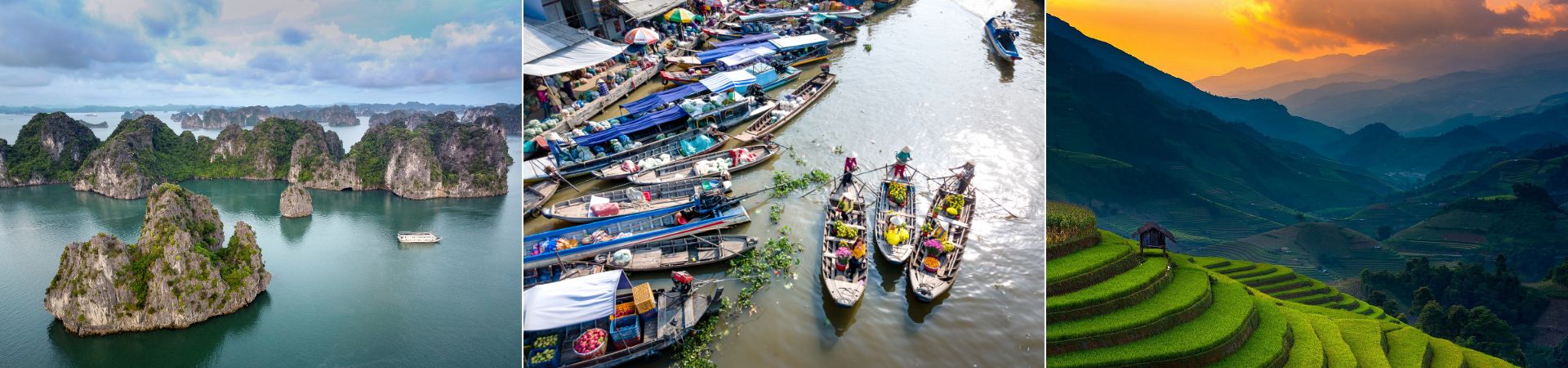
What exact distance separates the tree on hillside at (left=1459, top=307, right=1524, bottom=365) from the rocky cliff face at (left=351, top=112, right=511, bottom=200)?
3366cm

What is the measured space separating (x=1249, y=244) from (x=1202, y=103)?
9.47 meters

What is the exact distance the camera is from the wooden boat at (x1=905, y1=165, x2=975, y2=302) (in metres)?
9.80

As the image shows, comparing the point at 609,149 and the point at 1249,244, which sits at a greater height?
the point at 609,149

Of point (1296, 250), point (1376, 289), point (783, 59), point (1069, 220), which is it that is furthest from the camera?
point (783, 59)

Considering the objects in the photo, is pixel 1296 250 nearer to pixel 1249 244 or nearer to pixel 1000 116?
pixel 1249 244

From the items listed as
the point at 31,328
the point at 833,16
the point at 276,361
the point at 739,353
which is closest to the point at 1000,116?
the point at 739,353

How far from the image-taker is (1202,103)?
22.8m

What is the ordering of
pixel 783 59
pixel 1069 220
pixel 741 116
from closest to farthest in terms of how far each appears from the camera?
pixel 1069 220 → pixel 741 116 → pixel 783 59

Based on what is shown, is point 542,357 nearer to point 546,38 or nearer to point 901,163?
point 901,163

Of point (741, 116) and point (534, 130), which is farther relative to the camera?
point (741, 116)

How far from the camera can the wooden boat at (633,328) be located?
8070 mm

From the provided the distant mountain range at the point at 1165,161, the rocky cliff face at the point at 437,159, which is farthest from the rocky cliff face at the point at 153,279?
the distant mountain range at the point at 1165,161

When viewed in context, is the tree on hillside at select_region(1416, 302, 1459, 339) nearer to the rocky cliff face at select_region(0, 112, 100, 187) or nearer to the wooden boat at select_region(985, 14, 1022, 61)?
the wooden boat at select_region(985, 14, 1022, 61)

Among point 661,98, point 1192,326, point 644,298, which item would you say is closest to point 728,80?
point 661,98
